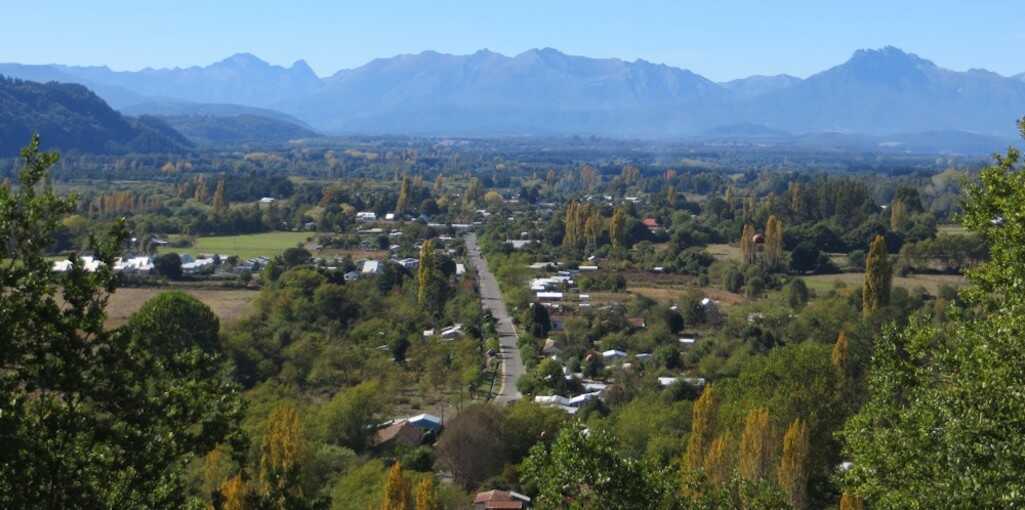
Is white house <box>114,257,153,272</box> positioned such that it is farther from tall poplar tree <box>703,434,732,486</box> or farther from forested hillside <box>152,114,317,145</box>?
forested hillside <box>152,114,317,145</box>

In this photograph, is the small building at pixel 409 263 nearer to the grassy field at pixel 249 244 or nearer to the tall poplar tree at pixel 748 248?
the grassy field at pixel 249 244

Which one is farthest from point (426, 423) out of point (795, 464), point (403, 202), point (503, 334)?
point (403, 202)

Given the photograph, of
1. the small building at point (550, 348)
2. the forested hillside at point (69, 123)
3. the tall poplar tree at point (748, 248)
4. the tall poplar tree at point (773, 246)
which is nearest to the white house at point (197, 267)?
the small building at point (550, 348)

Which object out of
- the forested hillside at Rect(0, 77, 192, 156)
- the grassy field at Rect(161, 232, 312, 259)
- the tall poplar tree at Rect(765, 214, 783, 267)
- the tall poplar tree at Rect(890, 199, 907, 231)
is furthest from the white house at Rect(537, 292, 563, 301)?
the forested hillside at Rect(0, 77, 192, 156)

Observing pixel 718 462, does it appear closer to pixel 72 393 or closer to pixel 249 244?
pixel 72 393

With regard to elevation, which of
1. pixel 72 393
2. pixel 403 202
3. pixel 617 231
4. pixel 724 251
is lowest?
pixel 724 251

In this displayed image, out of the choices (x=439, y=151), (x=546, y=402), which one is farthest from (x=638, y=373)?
(x=439, y=151)
